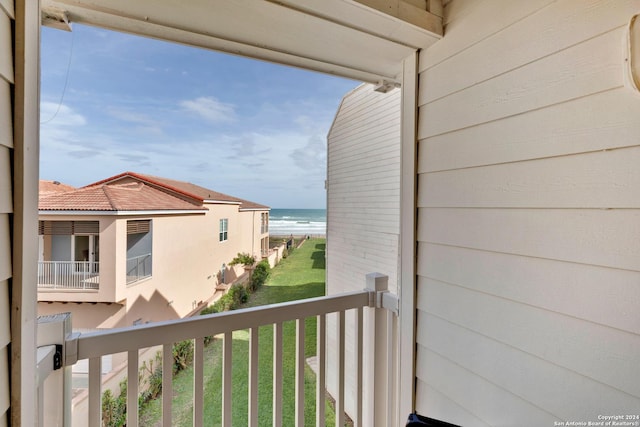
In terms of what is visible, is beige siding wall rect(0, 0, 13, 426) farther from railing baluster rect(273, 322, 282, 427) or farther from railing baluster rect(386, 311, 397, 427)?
railing baluster rect(386, 311, 397, 427)

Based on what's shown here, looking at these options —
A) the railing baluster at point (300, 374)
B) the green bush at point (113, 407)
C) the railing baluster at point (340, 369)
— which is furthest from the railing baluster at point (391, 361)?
the green bush at point (113, 407)

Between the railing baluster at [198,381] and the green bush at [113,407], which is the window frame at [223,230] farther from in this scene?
the railing baluster at [198,381]

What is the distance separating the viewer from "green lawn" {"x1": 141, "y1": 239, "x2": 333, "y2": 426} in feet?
9.13

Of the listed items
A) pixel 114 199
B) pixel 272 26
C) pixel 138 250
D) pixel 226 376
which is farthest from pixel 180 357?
pixel 272 26

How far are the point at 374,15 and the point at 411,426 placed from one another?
1439 mm

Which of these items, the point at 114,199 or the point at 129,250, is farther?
the point at 129,250

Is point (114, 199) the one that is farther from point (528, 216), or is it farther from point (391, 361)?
point (528, 216)

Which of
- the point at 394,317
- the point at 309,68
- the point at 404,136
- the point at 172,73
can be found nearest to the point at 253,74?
the point at 172,73

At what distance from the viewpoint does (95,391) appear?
980 millimetres

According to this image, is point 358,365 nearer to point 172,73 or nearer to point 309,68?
point 309,68

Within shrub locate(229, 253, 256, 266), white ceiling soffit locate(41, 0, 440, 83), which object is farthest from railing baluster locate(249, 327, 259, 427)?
shrub locate(229, 253, 256, 266)

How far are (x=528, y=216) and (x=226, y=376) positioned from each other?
1316 millimetres

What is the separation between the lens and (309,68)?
1434 mm

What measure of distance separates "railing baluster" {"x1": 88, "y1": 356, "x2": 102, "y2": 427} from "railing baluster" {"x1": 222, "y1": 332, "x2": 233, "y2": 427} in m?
0.43
